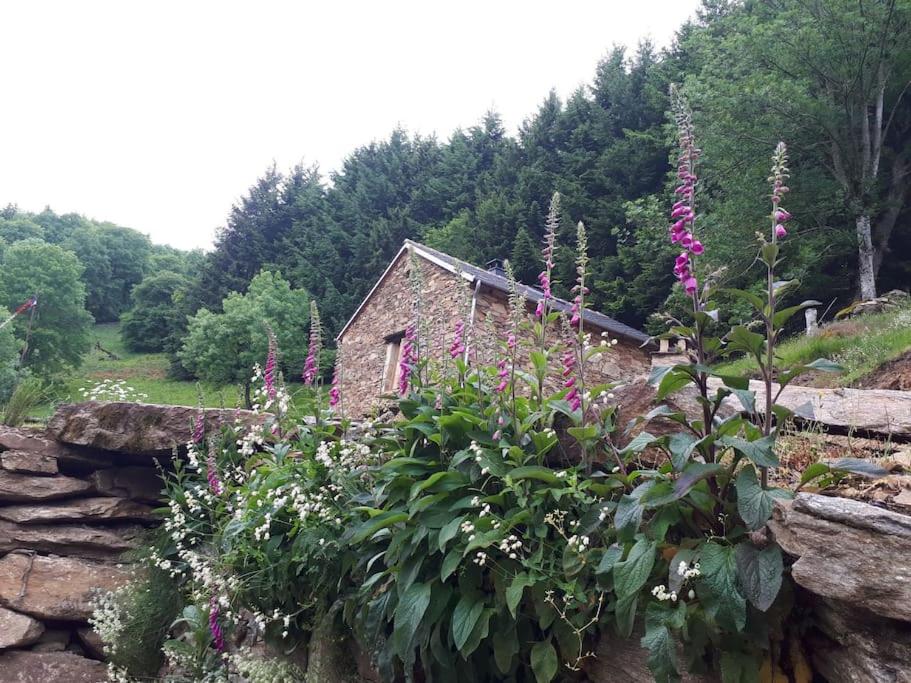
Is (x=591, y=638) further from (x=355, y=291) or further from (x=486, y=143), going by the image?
(x=486, y=143)

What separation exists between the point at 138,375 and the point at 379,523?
36.2m

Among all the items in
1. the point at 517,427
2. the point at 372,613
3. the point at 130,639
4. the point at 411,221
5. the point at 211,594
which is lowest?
the point at 130,639

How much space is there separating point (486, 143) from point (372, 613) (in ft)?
114

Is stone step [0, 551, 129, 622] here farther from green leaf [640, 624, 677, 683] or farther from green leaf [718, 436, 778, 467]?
green leaf [718, 436, 778, 467]

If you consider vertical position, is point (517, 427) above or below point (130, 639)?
above

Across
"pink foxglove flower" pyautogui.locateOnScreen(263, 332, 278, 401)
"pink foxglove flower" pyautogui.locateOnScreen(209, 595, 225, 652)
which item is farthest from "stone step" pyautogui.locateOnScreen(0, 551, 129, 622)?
"pink foxglove flower" pyautogui.locateOnScreen(263, 332, 278, 401)

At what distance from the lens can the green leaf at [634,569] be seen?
1814 millimetres

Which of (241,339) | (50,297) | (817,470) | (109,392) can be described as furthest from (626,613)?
(50,297)

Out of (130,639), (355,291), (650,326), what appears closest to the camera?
(130,639)

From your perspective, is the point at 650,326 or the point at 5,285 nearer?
the point at 650,326

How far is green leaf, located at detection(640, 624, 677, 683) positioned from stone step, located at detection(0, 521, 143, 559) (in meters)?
5.20

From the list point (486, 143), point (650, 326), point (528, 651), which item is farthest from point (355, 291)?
point (528, 651)

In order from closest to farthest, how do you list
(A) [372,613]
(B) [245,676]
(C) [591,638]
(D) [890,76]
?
(C) [591,638] → (A) [372,613] → (B) [245,676] → (D) [890,76]

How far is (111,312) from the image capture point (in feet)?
163
